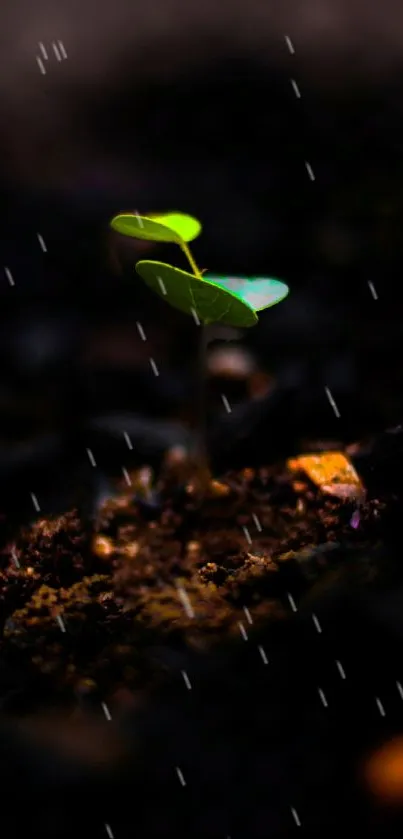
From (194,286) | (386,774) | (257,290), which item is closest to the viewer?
(386,774)

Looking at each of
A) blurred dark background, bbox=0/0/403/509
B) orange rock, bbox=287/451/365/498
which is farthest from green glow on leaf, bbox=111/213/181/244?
blurred dark background, bbox=0/0/403/509

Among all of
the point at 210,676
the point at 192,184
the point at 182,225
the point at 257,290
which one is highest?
the point at 192,184

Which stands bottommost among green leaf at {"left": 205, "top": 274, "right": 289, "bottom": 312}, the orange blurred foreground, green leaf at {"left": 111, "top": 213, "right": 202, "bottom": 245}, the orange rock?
the orange blurred foreground

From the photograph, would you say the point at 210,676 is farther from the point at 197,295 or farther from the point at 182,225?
the point at 182,225

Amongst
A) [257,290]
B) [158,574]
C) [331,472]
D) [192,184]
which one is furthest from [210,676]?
[192,184]

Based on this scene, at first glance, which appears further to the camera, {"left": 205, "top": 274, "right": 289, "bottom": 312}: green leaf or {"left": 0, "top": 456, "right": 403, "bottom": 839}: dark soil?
{"left": 205, "top": 274, "right": 289, "bottom": 312}: green leaf

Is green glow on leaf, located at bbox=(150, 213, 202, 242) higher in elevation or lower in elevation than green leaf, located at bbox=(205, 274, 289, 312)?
higher

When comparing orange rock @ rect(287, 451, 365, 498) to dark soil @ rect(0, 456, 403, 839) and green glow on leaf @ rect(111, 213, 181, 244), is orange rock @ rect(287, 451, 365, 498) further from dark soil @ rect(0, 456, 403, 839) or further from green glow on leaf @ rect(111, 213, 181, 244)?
green glow on leaf @ rect(111, 213, 181, 244)
